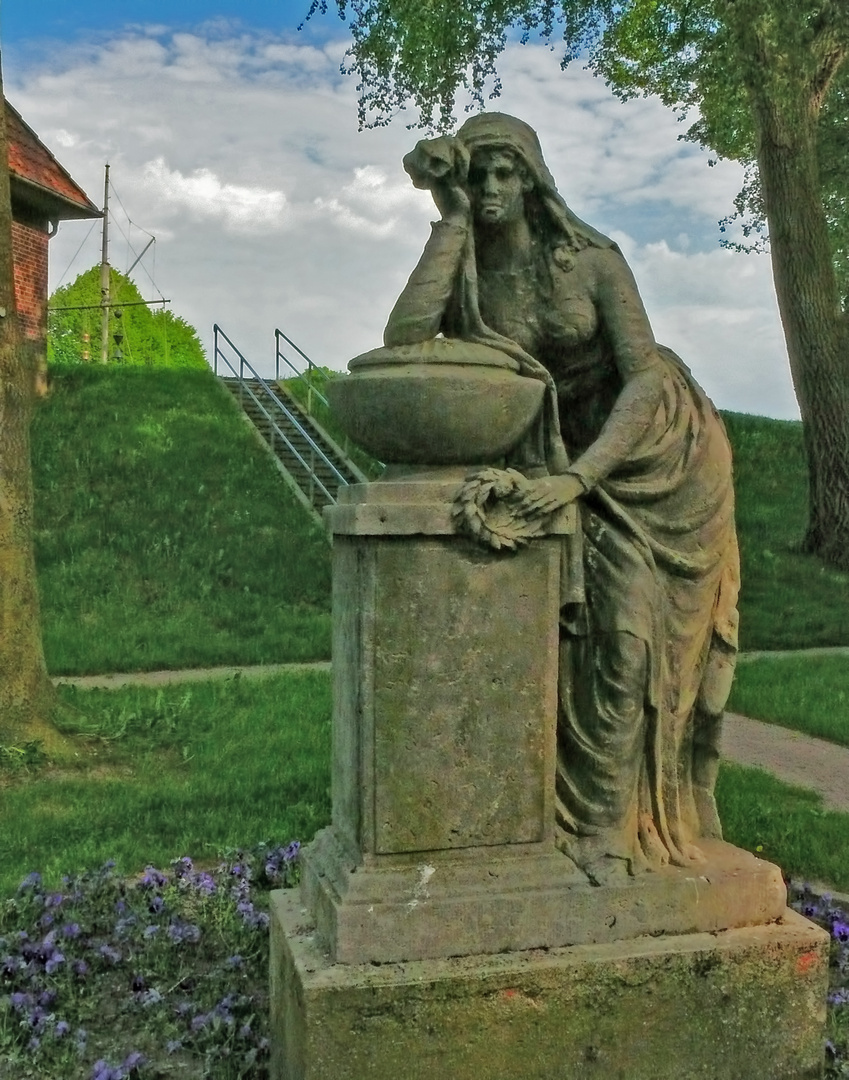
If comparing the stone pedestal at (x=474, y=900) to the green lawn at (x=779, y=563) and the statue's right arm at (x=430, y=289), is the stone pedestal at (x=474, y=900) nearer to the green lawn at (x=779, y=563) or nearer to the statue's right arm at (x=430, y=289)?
the statue's right arm at (x=430, y=289)

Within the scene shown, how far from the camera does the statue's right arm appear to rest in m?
3.11

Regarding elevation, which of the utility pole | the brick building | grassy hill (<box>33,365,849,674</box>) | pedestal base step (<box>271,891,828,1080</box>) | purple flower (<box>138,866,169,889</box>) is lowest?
purple flower (<box>138,866,169,889</box>)

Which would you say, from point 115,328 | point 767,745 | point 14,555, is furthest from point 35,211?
point 115,328

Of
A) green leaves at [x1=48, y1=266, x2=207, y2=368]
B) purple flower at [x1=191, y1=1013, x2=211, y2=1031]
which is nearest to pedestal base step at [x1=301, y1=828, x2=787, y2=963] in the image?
purple flower at [x1=191, y1=1013, x2=211, y2=1031]

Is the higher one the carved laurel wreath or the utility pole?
the utility pole

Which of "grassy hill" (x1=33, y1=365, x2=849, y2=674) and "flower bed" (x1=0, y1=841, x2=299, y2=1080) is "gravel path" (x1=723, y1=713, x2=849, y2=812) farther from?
"flower bed" (x1=0, y1=841, x2=299, y2=1080)

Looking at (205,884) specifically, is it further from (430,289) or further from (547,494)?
(430,289)

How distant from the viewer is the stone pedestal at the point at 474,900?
2.85 metres

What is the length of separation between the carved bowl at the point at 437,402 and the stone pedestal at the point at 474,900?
0.35ft

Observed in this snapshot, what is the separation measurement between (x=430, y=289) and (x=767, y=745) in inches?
238

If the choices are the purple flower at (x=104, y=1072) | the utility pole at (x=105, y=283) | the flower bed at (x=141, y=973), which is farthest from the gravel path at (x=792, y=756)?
the utility pole at (x=105, y=283)

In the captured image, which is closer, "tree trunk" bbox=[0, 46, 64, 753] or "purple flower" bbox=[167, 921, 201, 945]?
"purple flower" bbox=[167, 921, 201, 945]

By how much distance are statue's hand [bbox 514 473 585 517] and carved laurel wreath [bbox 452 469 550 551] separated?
0.04 feet

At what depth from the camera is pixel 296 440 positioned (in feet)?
62.2
